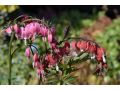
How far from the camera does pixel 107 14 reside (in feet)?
31.5

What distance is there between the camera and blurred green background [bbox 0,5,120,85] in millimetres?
5530

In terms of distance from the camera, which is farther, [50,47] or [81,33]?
[81,33]

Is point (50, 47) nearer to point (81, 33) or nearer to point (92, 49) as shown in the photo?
point (92, 49)

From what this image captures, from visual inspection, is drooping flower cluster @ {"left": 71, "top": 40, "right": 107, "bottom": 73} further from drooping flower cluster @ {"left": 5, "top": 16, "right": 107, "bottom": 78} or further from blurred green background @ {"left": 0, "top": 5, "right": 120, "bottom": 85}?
blurred green background @ {"left": 0, "top": 5, "right": 120, "bottom": 85}

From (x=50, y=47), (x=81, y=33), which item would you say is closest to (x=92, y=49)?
(x=50, y=47)

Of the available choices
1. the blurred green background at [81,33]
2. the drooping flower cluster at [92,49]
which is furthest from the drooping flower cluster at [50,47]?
the blurred green background at [81,33]

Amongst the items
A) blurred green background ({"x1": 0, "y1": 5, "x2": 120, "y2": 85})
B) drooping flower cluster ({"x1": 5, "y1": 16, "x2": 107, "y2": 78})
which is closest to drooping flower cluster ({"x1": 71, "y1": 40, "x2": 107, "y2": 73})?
drooping flower cluster ({"x1": 5, "y1": 16, "x2": 107, "y2": 78})

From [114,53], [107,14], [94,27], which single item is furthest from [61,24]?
[114,53]

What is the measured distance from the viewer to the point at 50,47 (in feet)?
11.3

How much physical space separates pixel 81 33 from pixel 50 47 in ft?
15.9

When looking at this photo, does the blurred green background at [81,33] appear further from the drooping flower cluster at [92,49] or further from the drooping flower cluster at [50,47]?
the drooping flower cluster at [92,49]

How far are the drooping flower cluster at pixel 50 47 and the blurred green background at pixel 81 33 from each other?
118 mm
